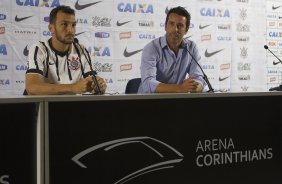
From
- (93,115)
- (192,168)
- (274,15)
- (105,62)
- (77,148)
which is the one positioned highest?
(274,15)

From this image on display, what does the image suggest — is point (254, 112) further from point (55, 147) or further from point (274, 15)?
point (274, 15)

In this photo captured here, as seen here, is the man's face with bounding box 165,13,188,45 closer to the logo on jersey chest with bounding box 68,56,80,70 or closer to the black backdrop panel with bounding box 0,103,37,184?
the logo on jersey chest with bounding box 68,56,80,70

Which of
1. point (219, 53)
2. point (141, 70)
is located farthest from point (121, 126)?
point (219, 53)

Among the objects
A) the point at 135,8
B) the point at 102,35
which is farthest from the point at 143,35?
the point at 102,35

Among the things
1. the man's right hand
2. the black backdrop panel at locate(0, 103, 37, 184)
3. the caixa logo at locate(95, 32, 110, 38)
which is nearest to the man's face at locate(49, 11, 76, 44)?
the caixa logo at locate(95, 32, 110, 38)

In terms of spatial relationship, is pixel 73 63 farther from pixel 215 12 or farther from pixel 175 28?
pixel 215 12

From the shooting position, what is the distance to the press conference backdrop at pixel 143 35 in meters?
4.04

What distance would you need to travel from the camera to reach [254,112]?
76.2 inches

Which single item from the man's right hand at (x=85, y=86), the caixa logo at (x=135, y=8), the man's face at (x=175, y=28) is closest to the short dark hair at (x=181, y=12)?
the man's face at (x=175, y=28)

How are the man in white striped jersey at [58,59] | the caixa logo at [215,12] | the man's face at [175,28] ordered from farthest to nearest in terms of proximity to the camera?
the caixa logo at [215,12]
the man's face at [175,28]
the man in white striped jersey at [58,59]

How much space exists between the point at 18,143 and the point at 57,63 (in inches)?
92.4

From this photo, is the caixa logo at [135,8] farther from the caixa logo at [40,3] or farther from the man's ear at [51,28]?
the man's ear at [51,28]

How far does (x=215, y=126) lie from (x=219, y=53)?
3311 mm

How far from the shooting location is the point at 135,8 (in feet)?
15.0
